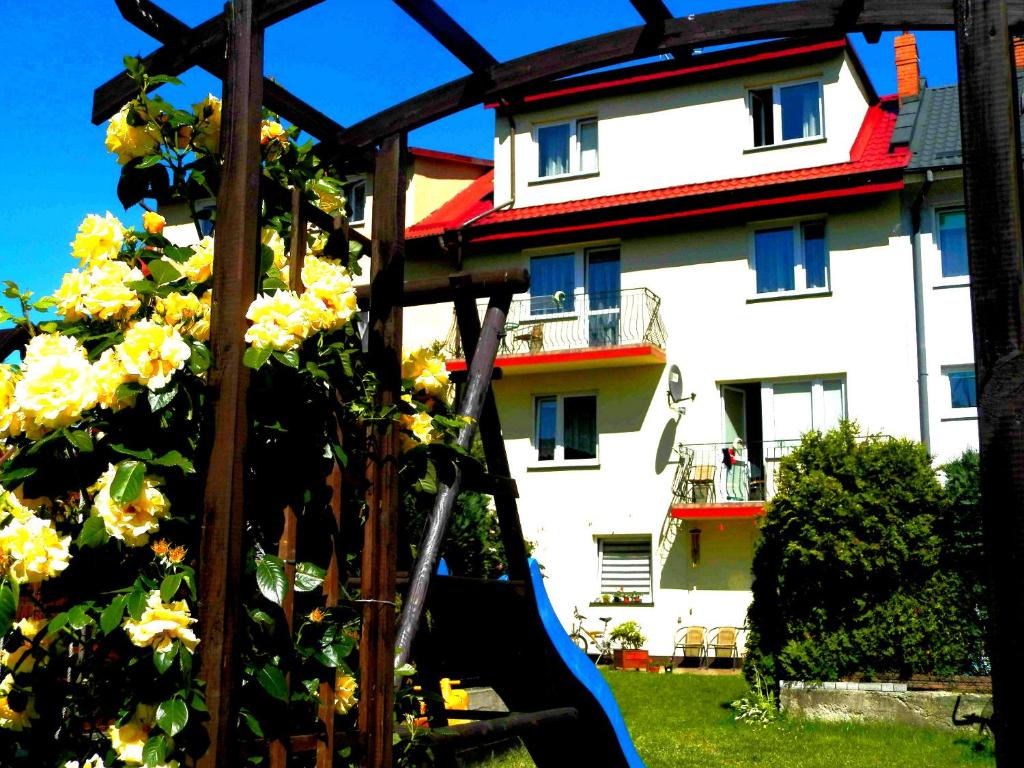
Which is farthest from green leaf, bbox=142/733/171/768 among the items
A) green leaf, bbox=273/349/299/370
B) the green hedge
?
the green hedge

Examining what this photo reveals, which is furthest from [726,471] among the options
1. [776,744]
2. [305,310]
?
[305,310]

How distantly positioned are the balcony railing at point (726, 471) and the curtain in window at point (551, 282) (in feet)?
13.0

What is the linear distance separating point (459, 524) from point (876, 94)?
16793 millimetres

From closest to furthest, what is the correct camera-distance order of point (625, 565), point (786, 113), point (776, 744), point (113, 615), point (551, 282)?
point (113, 615), point (776, 744), point (625, 565), point (786, 113), point (551, 282)

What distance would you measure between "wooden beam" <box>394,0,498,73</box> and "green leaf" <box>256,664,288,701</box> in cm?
190

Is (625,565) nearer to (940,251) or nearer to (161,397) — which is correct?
(940,251)

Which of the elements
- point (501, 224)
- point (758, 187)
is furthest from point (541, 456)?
point (758, 187)

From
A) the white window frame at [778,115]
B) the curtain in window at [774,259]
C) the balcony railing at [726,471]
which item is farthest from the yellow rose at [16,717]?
the white window frame at [778,115]

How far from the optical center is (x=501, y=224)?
2419 cm

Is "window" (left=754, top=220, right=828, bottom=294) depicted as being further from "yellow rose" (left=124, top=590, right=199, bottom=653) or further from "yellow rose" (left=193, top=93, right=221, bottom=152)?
"yellow rose" (left=124, top=590, right=199, bottom=653)

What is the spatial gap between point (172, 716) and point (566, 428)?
21.1m

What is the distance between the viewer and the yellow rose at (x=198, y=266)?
10.6 feet

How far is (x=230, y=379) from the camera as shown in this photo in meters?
2.98

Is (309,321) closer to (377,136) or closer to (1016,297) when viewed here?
(377,136)
